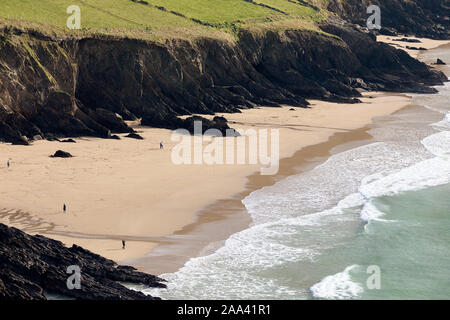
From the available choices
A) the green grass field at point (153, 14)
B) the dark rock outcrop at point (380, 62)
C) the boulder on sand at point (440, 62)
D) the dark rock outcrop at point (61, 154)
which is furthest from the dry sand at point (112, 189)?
the boulder on sand at point (440, 62)

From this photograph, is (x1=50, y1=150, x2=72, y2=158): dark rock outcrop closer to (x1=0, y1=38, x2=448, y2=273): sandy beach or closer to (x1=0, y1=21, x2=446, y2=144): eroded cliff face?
(x1=0, y1=38, x2=448, y2=273): sandy beach

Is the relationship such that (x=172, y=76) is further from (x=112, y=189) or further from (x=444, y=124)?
(x=444, y=124)

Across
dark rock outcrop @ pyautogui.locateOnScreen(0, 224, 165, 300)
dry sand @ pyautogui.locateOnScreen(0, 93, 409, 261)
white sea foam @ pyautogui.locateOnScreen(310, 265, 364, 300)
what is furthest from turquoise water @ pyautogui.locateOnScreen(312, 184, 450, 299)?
dry sand @ pyautogui.locateOnScreen(0, 93, 409, 261)

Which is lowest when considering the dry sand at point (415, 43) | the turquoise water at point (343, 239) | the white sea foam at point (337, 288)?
the white sea foam at point (337, 288)

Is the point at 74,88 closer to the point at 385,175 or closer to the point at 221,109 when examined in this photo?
the point at 221,109

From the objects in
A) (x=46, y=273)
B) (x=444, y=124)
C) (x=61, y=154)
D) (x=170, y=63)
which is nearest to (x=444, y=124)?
(x=444, y=124)

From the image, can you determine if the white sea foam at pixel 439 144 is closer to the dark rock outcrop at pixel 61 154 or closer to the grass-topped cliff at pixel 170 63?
the grass-topped cliff at pixel 170 63

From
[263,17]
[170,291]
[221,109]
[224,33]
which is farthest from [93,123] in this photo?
[263,17]

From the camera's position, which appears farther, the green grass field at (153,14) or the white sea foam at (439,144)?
the green grass field at (153,14)
